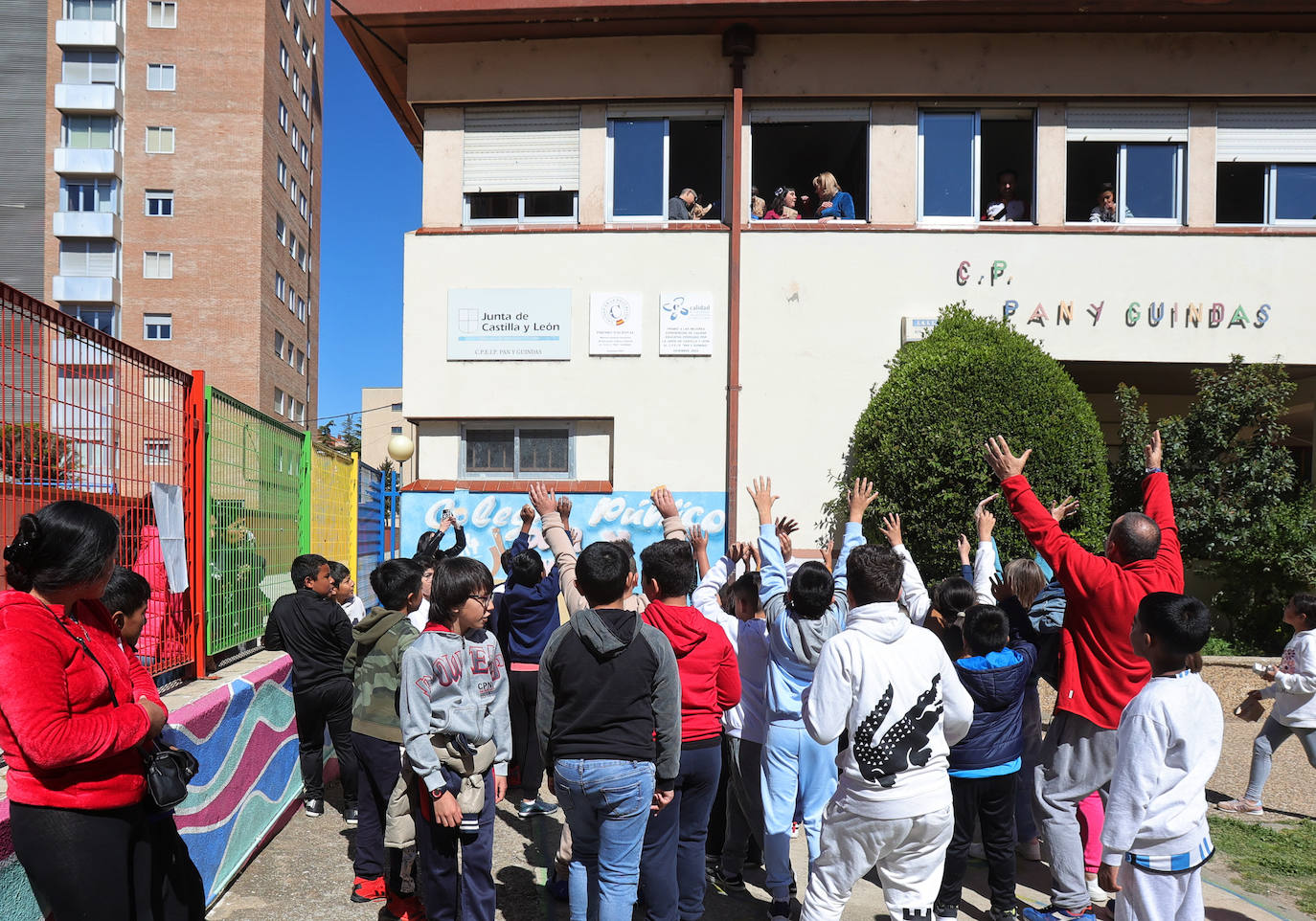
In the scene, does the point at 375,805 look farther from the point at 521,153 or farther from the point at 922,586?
Answer: the point at 521,153

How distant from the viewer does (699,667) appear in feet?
13.3

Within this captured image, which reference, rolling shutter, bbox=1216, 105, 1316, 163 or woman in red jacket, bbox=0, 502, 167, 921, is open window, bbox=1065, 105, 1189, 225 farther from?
woman in red jacket, bbox=0, 502, 167, 921

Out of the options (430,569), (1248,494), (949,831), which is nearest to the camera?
(949,831)

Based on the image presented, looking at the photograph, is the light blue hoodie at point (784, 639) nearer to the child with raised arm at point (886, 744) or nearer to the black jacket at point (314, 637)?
the child with raised arm at point (886, 744)

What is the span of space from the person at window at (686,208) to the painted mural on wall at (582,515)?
363cm

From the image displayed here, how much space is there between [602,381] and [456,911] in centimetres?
765

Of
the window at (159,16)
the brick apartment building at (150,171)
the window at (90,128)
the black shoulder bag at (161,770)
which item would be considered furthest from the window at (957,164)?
the window at (90,128)

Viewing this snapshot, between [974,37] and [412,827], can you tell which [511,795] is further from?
[974,37]

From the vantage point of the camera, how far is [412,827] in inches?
176

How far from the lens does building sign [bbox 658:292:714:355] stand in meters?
10.9

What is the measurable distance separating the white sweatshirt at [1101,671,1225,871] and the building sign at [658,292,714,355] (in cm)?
834

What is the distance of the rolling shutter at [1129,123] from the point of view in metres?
11.1

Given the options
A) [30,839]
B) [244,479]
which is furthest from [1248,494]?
[30,839]

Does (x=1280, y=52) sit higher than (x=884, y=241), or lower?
higher
